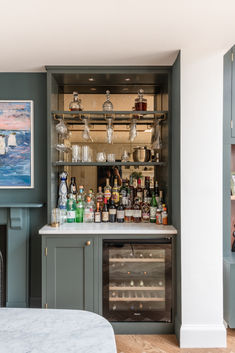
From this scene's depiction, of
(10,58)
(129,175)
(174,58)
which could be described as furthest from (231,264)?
(10,58)

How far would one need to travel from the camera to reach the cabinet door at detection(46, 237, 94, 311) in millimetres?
2506

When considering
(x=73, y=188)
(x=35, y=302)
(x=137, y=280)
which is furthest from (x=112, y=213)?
(x=35, y=302)

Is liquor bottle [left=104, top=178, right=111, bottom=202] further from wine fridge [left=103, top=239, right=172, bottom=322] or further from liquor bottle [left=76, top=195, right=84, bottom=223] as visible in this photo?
wine fridge [left=103, top=239, right=172, bottom=322]

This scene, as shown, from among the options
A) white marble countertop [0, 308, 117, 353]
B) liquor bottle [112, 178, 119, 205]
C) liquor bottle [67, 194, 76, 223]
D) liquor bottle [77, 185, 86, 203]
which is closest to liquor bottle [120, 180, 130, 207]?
liquor bottle [112, 178, 119, 205]

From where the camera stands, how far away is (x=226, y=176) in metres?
2.59

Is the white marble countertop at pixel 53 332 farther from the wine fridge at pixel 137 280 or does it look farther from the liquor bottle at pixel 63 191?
the liquor bottle at pixel 63 191

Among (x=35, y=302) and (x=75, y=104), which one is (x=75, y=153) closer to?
(x=75, y=104)

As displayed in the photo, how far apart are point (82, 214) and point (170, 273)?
104cm

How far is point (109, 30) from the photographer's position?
2049mm

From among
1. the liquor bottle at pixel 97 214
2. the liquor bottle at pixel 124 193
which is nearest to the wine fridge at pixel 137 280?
the liquor bottle at pixel 97 214

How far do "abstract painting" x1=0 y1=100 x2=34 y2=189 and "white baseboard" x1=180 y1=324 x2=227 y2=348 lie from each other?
6.58 ft

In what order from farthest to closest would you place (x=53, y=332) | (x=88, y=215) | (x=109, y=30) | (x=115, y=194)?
1. (x=115, y=194)
2. (x=88, y=215)
3. (x=109, y=30)
4. (x=53, y=332)

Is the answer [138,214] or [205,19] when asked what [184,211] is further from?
[205,19]

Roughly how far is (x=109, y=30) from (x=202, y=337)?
2567mm
